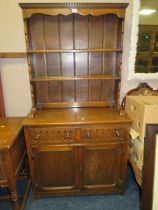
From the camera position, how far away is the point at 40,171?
5.69 ft

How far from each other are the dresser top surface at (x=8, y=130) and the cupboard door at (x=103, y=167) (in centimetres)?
69

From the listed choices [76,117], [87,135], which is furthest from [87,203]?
[76,117]

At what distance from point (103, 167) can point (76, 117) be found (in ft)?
1.98

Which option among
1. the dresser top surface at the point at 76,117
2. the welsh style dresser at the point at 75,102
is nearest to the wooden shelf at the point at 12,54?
the welsh style dresser at the point at 75,102

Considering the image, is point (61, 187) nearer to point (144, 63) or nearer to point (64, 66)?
point (64, 66)

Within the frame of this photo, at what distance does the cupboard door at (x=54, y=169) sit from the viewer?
1.66 meters

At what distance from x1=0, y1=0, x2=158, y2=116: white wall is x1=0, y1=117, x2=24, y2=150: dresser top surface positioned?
332 mm

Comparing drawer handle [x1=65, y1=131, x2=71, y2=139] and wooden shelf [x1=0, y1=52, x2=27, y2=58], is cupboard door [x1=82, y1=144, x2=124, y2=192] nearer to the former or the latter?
drawer handle [x1=65, y1=131, x2=71, y2=139]

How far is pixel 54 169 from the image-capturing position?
173 centimetres

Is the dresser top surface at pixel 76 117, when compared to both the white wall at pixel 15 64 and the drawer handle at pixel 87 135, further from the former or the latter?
the white wall at pixel 15 64

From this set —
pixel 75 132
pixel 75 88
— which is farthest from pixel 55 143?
pixel 75 88

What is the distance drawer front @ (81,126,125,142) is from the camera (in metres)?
1.62

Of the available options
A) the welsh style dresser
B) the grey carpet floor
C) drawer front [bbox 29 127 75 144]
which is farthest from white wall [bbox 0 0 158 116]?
the grey carpet floor

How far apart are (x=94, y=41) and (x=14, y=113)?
1.35m
